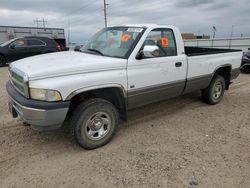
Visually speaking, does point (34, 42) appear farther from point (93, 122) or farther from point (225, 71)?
point (93, 122)

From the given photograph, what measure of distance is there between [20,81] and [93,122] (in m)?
1.20

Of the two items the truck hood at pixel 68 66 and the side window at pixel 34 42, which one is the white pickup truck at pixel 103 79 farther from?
the side window at pixel 34 42

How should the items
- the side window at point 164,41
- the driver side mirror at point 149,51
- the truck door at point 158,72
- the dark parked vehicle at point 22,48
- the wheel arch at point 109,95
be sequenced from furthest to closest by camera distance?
the dark parked vehicle at point 22,48
the side window at point 164,41
the truck door at point 158,72
the driver side mirror at point 149,51
the wheel arch at point 109,95

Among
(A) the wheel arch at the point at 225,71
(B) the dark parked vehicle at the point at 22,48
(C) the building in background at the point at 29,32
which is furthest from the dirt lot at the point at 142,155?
(C) the building in background at the point at 29,32

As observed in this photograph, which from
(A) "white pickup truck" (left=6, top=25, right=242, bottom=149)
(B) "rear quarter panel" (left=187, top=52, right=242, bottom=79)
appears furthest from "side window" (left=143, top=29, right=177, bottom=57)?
(B) "rear quarter panel" (left=187, top=52, right=242, bottom=79)

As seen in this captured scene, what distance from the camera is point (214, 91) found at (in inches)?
221

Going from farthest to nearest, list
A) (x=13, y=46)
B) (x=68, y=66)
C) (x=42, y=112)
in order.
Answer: (x=13, y=46)
(x=68, y=66)
(x=42, y=112)

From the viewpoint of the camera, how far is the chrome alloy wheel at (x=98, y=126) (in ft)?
11.1

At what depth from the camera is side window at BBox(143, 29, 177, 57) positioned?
4.07m

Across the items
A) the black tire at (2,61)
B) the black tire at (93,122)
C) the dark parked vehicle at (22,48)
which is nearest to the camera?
the black tire at (93,122)

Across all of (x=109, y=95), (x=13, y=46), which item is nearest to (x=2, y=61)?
(x=13, y=46)

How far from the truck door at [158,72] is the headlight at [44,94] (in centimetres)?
123

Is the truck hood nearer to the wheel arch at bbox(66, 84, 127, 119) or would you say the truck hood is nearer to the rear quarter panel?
the wheel arch at bbox(66, 84, 127, 119)

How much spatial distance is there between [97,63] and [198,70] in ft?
8.25
